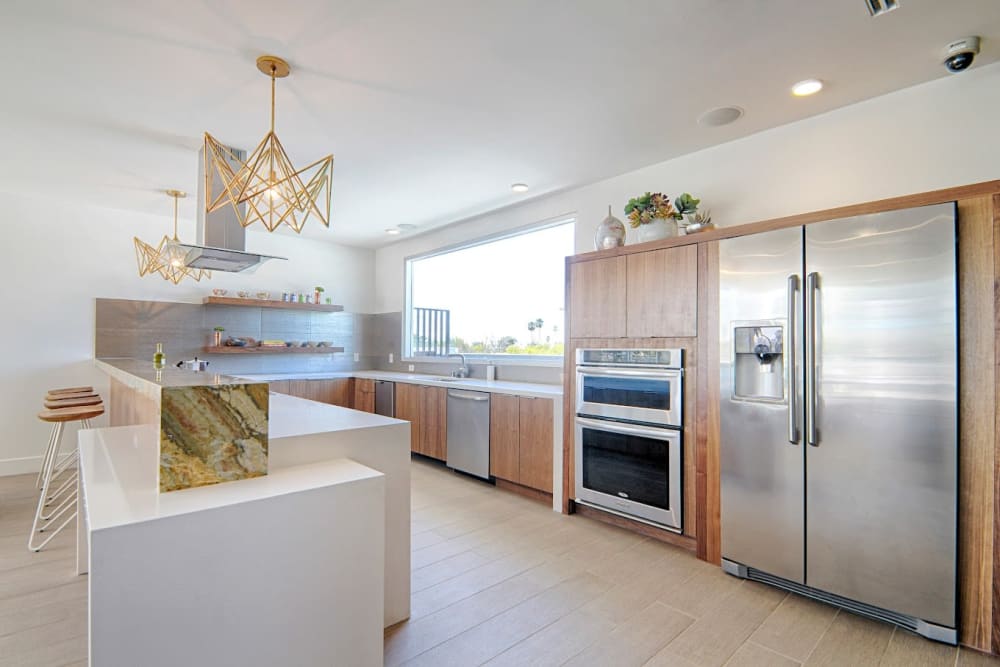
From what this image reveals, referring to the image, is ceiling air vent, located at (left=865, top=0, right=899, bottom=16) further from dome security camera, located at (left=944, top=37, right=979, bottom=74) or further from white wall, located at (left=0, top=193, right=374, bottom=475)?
white wall, located at (left=0, top=193, right=374, bottom=475)

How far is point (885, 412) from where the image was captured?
2.13m

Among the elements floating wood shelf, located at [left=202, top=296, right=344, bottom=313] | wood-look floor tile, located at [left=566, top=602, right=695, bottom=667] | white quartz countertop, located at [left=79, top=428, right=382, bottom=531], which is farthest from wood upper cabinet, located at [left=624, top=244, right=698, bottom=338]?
floating wood shelf, located at [left=202, top=296, right=344, bottom=313]

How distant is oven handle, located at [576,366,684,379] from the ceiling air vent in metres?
1.85

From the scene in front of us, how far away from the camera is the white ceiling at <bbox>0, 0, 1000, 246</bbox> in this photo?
198 cm

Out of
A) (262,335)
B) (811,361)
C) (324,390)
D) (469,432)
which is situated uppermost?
(262,335)

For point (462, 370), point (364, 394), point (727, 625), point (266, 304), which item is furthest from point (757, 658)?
point (266, 304)

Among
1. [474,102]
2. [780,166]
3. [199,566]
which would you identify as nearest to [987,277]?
[780,166]

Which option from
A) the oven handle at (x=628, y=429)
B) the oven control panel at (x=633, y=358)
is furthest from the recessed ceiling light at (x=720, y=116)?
the oven handle at (x=628, y=429)

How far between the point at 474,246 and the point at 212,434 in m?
4.12

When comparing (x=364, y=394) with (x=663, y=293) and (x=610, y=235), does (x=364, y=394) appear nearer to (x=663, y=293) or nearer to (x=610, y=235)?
(x=610, y=235)

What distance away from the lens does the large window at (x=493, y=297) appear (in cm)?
446

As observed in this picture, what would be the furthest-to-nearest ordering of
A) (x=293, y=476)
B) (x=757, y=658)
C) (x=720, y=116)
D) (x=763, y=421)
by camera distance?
1. (x=720, y=116)
2. (x=763, y=421)
3. (x=757, y=658)
4. (x=293, y=476)

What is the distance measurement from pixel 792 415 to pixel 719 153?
1.85m

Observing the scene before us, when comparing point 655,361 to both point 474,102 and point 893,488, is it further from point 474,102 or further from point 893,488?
point 474,102
